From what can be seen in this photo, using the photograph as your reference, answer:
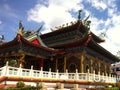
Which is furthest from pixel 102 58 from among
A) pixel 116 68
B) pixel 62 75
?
pixel 116 68

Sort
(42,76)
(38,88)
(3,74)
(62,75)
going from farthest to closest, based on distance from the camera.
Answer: (62,75), (42,76), (3,74), (38,88)

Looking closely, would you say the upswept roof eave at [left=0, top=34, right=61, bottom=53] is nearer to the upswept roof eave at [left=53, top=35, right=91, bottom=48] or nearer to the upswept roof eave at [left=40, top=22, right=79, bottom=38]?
the upswept roof eave at [left=53, top=35, right=91, bottom=48]

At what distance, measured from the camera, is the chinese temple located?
19.6 m

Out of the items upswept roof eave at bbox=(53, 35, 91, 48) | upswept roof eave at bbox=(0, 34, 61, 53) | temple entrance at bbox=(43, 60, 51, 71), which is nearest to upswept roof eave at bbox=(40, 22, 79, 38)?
upswept roof eave at bbox=(53, 35, 91, 48)

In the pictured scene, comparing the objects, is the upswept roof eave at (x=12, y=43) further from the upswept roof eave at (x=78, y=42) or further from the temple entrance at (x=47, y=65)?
the temple entrance at (x=47, y=65)

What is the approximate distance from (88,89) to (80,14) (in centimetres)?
1086

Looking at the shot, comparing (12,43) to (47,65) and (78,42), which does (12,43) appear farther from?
(78,42)

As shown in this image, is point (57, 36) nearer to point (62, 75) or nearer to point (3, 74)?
point (62, 75)

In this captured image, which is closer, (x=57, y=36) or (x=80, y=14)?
(x=80, y=14)

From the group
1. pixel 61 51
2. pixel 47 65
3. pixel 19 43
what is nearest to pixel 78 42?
pixel 61 51

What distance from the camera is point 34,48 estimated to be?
67.1 feet

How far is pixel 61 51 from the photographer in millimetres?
22953

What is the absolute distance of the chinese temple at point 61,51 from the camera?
770 inches

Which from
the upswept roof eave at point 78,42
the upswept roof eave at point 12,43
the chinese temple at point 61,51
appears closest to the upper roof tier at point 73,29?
the chinese temple at point 61,51
